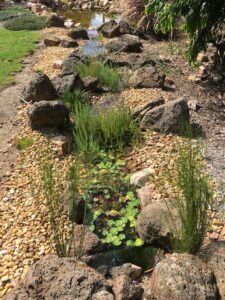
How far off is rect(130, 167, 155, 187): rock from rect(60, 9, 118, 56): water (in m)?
5.84

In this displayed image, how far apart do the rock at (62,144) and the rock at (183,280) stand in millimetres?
2358

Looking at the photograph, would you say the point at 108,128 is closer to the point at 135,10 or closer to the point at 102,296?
the point at 102,296

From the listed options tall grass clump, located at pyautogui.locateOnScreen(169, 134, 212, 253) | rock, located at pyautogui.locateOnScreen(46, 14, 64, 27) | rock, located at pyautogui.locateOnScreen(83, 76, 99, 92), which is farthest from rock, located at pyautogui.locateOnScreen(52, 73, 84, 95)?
rock, located at pyautogui.locateOnScreen(46, 14, 64, 27)

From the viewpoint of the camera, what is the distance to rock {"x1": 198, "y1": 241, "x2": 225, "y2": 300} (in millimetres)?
2723

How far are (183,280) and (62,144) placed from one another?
8.59ft

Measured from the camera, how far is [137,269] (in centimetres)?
309

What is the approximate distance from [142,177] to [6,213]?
55.5 inches

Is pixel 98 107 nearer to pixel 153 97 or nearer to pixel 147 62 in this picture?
pixel 153 97

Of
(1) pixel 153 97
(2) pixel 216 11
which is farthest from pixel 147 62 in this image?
(2) pixel 216 11

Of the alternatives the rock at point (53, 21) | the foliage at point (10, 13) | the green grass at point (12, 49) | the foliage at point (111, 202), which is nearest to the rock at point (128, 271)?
the foliage at point (111, 202)

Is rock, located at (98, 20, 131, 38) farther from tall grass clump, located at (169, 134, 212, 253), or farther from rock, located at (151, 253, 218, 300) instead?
rock, located at (151, 253, 218, 300)

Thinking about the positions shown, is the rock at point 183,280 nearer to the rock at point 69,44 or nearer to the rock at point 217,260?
the rock at point 217,260

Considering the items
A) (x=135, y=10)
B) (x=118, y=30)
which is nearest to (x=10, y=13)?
(x=135, y=10)

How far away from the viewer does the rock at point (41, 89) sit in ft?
18.9
